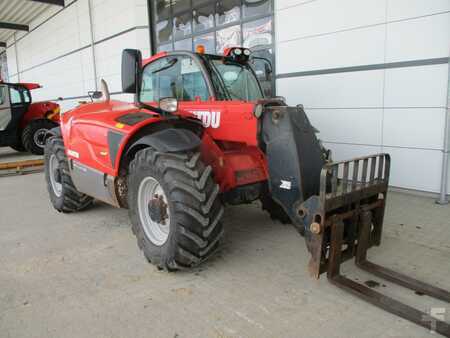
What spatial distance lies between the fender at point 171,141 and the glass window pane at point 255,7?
513 centimetres

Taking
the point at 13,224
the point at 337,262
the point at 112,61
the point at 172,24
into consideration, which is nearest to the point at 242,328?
the point at 337,262

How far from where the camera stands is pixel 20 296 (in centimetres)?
290

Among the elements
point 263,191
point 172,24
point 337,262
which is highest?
point 172,24

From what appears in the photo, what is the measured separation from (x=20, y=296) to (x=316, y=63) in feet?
18.2

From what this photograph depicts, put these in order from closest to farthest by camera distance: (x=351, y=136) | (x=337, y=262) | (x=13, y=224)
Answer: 1. (x=337, y=262)
2. (x=13, y=224)
3. (x=351, y=136)

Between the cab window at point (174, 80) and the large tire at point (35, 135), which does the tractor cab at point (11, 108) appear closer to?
the large tire at point (35, 135)

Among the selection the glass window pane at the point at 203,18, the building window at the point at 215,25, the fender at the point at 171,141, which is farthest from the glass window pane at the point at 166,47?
the fender at the point at 171,141

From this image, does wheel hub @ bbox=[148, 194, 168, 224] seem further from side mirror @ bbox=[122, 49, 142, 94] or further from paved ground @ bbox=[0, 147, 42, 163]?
paved ground @ bbox=[0, 147, 42, 163]

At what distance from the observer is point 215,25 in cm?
856

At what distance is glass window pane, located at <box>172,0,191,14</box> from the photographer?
9.40 metres

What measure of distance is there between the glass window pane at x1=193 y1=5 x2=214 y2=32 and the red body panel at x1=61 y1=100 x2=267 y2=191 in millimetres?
5498

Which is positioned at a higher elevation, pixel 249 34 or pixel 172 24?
pixel 172 24

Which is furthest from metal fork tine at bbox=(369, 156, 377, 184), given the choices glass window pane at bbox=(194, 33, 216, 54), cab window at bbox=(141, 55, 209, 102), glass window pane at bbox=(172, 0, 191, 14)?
glass window pane at bbox=(172, 0, 191, 14)

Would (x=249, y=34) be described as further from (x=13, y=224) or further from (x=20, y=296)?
(x=20, y=296)
